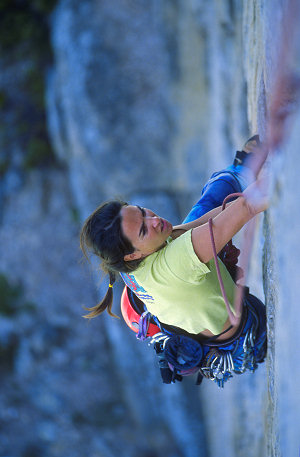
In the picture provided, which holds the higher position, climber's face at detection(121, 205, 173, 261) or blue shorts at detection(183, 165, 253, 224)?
blue shorts at detection(183, 165, 253, 224)

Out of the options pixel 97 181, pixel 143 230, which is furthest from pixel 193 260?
pixel 97 181

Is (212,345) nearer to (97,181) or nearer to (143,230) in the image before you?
(143,230)

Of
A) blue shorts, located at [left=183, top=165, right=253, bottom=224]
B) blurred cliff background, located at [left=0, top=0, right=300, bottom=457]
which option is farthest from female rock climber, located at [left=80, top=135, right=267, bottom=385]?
blurred cliff background, located at [left=0, top=0, right=300, bottom=457]

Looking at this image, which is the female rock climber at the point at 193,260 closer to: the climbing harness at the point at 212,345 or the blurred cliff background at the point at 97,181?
the climbing harness at the point at 212,345

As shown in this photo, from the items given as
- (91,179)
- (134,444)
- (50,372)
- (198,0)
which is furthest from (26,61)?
(134,444)

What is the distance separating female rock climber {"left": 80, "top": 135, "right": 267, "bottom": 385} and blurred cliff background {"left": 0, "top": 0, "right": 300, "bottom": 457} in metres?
1.79

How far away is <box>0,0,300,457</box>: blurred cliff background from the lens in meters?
4.78

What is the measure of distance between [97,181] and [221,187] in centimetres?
406

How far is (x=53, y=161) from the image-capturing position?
662 cm

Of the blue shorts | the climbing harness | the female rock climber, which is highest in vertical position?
the blue shorts

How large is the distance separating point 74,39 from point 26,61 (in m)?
1.33

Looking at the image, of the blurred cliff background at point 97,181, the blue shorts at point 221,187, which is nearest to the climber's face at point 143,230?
the blue shorts at point 221,187

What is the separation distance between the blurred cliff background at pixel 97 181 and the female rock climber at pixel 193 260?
1788 mm

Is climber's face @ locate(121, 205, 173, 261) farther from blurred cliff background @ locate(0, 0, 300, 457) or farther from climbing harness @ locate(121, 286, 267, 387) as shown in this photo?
blurred cliff background @ locate(0, 0, 300, 457)
